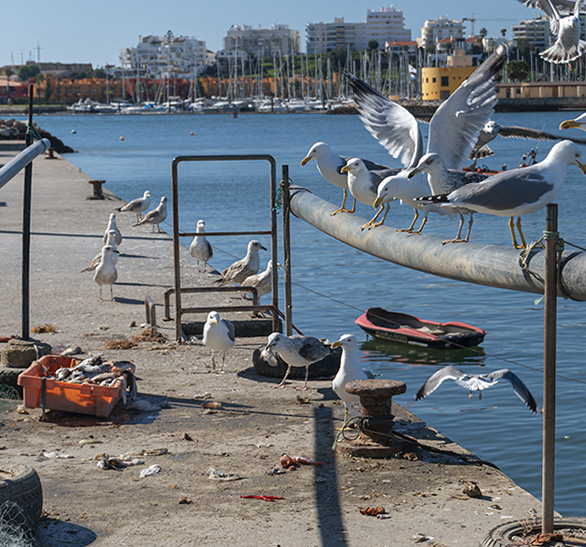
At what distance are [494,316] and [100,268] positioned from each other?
7.90 metres

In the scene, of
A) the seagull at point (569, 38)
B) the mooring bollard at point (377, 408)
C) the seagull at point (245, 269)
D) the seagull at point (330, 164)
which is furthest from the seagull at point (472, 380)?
the seagull at point (245, 269)

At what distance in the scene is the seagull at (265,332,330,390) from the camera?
8047 mm

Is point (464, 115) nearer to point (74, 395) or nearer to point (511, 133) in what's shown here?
point (511, 133)

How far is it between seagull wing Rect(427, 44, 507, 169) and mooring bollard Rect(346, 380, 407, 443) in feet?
6.01

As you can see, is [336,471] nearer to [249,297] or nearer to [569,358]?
[249,297]

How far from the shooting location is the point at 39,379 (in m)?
7.39

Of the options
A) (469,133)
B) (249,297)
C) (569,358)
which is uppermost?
(469,133)

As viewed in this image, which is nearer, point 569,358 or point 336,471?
point 336,471

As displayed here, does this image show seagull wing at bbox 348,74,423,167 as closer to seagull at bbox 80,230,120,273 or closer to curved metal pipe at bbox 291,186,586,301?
curved metal pipe at bbox 291,186,586,301

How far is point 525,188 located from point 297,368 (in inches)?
164

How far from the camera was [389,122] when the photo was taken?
7922mm

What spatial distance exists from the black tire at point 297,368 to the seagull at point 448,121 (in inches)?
79.8

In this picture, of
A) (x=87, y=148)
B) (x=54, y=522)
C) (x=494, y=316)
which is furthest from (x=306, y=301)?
(x=87, y=148)

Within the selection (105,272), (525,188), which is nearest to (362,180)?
(525,188)
